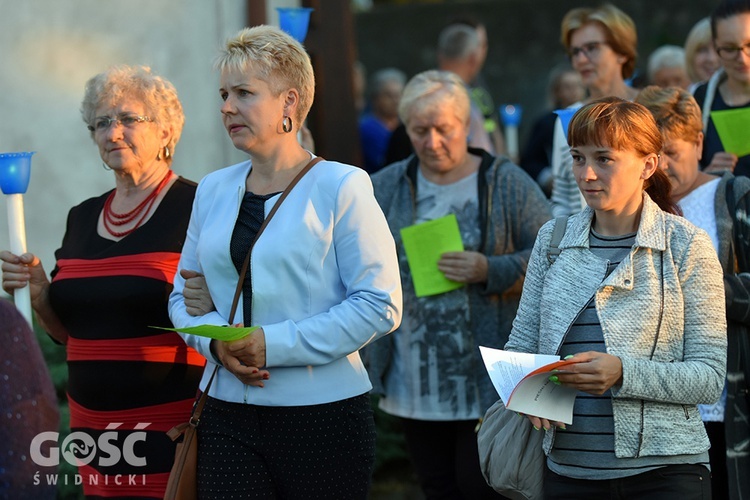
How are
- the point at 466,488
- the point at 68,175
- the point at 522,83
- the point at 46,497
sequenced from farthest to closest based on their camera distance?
the point at 522,83 < the point at 68,175 < the point at 466,488 < the point at 46,497

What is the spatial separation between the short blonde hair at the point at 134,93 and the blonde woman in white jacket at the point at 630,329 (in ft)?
5.50

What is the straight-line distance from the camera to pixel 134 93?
4230 mm

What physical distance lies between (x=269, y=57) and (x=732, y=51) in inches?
92.8

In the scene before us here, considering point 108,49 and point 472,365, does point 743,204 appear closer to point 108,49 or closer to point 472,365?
point 472,365

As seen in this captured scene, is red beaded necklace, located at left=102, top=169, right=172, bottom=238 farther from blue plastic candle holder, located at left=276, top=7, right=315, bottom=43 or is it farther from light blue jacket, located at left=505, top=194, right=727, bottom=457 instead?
light blue jacket, located at left=505, top=194, right=727, bottom=457

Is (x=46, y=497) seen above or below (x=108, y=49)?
below

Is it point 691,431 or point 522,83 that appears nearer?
point 691,431

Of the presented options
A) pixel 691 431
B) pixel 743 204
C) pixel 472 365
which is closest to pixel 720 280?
pixel 691 431

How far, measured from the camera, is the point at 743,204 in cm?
409

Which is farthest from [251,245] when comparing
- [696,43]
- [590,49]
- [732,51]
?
[696,43]

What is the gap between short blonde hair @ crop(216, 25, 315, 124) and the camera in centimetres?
349

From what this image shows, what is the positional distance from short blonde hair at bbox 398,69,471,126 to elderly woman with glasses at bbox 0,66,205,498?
3.87ft

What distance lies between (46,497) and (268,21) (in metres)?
4.88

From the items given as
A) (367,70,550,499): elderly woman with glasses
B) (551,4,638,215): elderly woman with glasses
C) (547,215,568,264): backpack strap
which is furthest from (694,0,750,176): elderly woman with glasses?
(547,215,568,264): backpack strap
